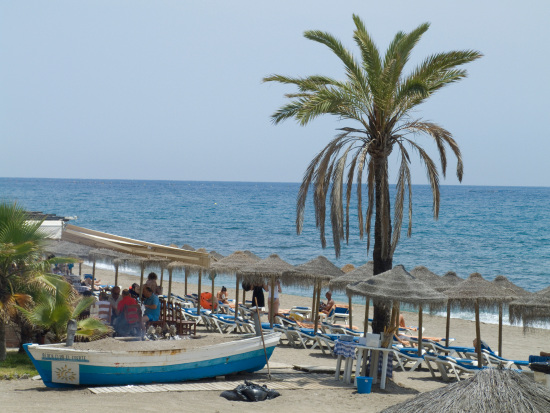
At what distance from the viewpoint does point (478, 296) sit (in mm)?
12227

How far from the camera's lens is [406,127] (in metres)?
12.1

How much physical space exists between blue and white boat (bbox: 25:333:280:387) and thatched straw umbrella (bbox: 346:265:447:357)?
212 cm

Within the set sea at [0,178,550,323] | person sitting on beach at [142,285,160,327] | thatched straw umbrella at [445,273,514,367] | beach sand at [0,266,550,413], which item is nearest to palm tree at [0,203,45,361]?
beach sand at [0,266,550,413]

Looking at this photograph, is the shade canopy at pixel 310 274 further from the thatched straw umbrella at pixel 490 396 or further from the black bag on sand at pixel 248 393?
the thatched straw umbrella at pixel 490 396

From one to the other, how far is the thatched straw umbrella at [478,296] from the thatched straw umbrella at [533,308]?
1315mm

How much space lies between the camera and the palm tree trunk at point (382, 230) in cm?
1191

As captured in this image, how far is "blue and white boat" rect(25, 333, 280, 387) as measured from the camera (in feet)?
31.3

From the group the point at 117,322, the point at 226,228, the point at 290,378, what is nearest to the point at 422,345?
the point at 290,378

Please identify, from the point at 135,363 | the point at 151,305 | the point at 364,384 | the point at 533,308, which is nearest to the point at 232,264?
the point at 151,305

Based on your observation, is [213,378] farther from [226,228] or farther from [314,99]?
[226,228]

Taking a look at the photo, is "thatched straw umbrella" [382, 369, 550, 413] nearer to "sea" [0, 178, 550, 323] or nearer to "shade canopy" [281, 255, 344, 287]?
"shade canopy" [281, 255, 344, 287]

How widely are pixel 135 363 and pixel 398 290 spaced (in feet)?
14.4

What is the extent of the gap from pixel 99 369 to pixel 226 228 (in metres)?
62.5

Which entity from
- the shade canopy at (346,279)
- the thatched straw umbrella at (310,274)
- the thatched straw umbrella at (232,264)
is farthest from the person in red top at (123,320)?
the thatched straw umbrella at (232,264)
